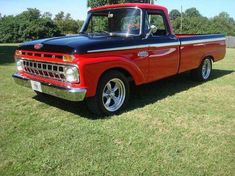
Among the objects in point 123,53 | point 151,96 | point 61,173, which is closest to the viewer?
point 61,173

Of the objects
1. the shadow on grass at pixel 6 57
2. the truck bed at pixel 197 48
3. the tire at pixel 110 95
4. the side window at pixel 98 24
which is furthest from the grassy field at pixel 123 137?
the shadow on grass at pixel 6 57

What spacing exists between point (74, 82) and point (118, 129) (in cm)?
98

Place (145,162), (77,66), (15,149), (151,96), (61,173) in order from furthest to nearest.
Answer: 1. (151,96)
2. (77,66)
3. (15,149)
4. (145,162)
5. (61,173)

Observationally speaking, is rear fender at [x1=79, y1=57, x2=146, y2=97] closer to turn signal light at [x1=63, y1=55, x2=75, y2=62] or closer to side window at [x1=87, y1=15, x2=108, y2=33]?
turn signal light at [x1=63, y1=55, x2=75, y2=62]

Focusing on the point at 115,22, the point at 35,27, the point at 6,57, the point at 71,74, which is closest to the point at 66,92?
the point at 71,74

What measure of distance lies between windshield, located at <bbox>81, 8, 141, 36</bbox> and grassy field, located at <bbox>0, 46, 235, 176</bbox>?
1.43 metres

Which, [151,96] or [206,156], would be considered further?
[151,96]

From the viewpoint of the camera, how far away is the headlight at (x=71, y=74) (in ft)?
15.6

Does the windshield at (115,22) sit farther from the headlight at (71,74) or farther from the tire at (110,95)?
the headlight at (71,74)

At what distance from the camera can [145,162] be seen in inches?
148

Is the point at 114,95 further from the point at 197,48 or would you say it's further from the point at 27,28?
the point at 27,28

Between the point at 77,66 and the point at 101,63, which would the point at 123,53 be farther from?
the point at 77,66

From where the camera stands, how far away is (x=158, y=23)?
689 centimetres

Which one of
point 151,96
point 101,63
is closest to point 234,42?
point 151,96
